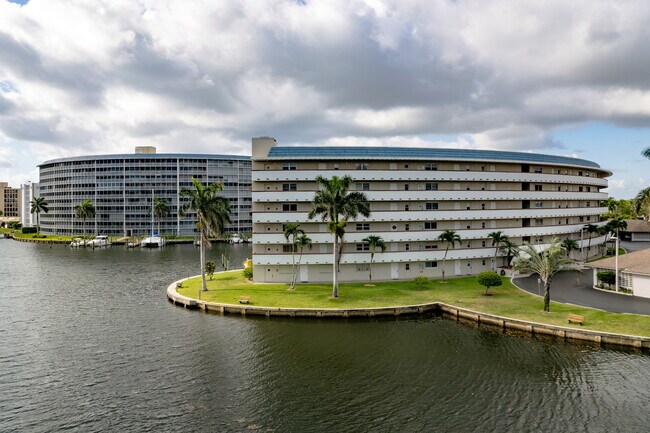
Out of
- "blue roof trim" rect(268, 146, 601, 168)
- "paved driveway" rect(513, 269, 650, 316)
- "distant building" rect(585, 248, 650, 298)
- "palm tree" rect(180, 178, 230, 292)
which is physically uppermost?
"blue roof trim" rect(268, 146, 601, 168)

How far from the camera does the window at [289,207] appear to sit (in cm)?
6706

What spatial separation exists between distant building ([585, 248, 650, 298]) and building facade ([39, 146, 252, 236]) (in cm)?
13590

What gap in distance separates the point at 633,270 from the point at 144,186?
165 meters

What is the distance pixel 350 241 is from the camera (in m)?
66.6

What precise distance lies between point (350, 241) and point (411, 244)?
11.5 m

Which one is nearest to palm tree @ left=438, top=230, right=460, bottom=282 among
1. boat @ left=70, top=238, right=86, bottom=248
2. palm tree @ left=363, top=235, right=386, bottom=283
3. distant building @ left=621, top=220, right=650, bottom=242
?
palm tree @ left=363, top=235, right=386, bottom=283

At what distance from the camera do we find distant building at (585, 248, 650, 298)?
5409 centimetres

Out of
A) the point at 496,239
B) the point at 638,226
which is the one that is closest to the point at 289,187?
the point at 496,239

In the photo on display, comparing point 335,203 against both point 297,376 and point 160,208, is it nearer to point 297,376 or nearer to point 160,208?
point 297,376

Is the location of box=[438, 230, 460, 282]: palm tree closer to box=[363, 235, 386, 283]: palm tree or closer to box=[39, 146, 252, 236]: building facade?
box=[363, 235, 386, 283]: palm tree

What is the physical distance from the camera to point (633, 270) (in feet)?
182

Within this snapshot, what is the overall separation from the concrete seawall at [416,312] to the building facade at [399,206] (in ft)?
46.5

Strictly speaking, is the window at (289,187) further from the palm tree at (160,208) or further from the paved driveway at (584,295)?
the palm tree at (160,208)

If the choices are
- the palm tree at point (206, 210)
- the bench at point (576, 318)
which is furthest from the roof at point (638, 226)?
the palm tree at point (206, 210)
